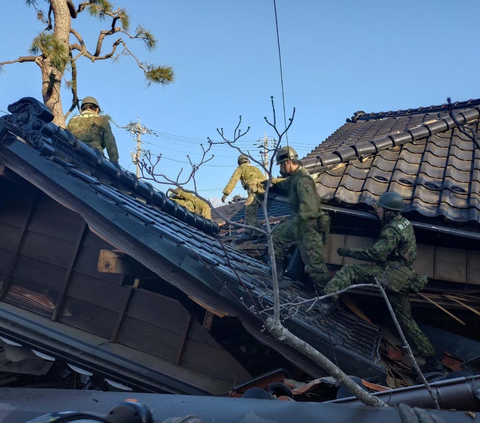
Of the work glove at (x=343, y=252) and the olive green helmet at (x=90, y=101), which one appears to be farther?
the olive green helmet at (x=90, y=101)

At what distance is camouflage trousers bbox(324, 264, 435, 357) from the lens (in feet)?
15.4

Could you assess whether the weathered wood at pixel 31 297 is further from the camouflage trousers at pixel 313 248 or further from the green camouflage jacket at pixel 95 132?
the green camouflage jacket at pixel 95 132

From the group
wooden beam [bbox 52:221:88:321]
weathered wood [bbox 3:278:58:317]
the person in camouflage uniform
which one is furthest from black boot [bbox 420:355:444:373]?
the person in camouflage uniform

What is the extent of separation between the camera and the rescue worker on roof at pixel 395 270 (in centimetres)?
471

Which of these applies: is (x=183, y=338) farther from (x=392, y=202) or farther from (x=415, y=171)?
(x=415, y=171)

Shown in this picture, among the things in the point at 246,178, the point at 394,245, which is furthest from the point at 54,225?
the point at 246,178

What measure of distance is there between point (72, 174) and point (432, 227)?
4140mm

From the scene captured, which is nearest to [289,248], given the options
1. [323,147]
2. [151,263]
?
[323,147]

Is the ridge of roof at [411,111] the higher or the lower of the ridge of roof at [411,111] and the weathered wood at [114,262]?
the higher

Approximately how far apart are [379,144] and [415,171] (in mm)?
813

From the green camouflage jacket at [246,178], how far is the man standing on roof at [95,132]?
11.8ft

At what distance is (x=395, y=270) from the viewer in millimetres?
4828

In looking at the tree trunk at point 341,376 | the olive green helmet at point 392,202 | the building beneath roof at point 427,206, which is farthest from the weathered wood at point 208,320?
the olive green helmet at point 392,202

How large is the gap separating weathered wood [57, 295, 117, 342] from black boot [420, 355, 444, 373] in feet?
11.5
